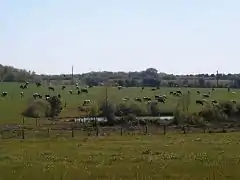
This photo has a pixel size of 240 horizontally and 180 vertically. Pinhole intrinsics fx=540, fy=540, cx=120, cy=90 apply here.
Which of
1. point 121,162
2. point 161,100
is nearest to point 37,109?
point 161,100

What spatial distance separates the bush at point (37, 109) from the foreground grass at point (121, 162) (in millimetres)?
49997

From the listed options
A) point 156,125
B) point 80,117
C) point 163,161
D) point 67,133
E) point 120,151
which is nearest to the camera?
point 163,161

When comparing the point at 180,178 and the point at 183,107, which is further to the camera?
the point at 183,107

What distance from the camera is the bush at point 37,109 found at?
9512cm

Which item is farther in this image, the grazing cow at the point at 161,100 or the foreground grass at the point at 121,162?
the grazing cow at the point at 161,100

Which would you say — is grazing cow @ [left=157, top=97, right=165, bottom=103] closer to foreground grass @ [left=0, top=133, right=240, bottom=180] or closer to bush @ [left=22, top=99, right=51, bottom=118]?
bush @ [left=22, top=99, right=51, bottom=118]

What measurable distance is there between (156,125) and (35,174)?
53900 mm

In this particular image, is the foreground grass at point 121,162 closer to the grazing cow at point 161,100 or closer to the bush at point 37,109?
the bush at point 37,109

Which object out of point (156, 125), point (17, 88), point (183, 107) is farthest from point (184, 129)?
point (17, 88)

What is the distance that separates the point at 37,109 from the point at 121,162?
6519 cm

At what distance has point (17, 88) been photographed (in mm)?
139375

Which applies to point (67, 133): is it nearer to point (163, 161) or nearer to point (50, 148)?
point (50, 148)

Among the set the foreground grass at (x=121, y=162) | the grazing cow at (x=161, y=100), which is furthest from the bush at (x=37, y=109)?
the foreground grass at (x=121, y=162)

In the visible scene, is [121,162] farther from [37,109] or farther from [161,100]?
[161,100]
